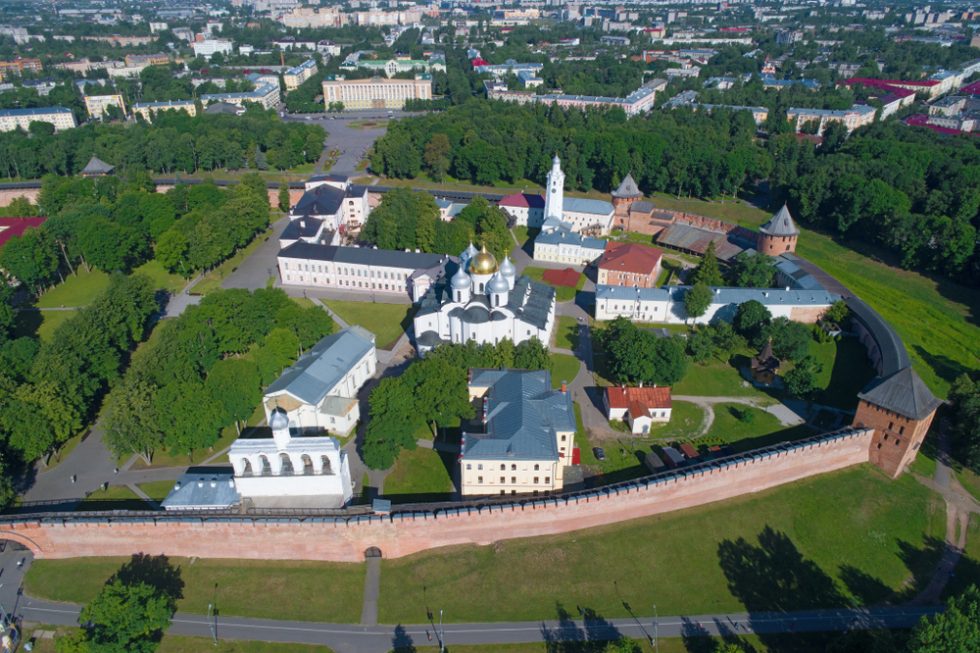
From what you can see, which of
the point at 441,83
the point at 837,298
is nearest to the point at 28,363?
the point at 837,298

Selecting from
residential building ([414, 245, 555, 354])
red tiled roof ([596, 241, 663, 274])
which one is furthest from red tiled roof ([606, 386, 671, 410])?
red tiled roof ([596, 241, 663, 274])

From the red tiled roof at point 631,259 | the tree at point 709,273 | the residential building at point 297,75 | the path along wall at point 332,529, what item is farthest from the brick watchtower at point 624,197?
the residential building at point 297,75

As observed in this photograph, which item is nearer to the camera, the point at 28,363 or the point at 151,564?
the point at 151,564

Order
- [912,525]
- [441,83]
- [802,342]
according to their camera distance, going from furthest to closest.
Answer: [441,83] → [802,342] → [912,525]

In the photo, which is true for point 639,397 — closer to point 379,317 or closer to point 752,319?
point 752,319

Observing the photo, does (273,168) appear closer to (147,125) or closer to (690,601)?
(147,125)

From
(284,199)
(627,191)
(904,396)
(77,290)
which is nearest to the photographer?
(904,396)

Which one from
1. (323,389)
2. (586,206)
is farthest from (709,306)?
(323,389)
